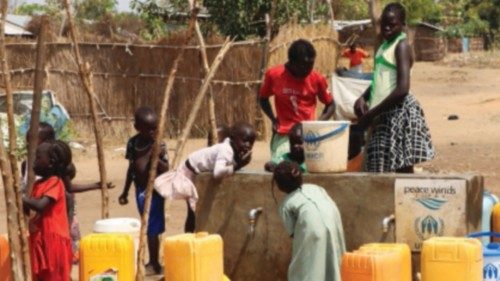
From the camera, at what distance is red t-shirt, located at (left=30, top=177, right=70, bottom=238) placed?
638 cm

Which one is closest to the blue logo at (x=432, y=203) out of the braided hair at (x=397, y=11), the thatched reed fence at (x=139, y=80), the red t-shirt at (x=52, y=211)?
the braided hair at (x=397, y=11)

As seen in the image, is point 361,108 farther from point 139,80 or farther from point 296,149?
point 139,80

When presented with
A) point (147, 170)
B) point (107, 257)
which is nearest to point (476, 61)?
point (147, 170)

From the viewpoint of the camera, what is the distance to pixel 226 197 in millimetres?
6898

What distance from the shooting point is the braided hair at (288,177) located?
614cm

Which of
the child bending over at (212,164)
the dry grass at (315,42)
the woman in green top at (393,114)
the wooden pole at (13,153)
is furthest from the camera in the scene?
the dry grass at (315,42)

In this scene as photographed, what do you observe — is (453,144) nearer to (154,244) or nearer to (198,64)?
(198,64)

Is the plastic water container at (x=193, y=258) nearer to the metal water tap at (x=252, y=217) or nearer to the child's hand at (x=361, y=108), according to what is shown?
the metal water tap at (x=252, y=217)

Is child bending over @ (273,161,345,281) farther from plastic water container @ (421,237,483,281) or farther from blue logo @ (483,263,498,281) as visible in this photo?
blue logo @ (483,263,498,281)

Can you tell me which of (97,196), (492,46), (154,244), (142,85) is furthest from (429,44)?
(154,244)

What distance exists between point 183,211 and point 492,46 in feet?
127

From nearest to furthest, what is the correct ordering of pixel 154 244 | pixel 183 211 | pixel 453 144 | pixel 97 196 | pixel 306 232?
pixel 306 232, pixel 154 244, pixel 183 211, pixel 97 196, pixel 453 144

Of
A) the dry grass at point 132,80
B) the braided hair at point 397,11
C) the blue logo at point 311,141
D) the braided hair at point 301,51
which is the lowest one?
the dry grass at point 132,80

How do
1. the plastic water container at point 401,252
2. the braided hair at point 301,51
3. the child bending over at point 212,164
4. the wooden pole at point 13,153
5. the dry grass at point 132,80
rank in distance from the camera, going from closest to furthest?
1. the wooden pole at point 13,153
2. the plastic water container at point 401,252
3. the child bending over at point 212,164
4. the braided hair at point 301,51
5. the dry grass at point 132,80
